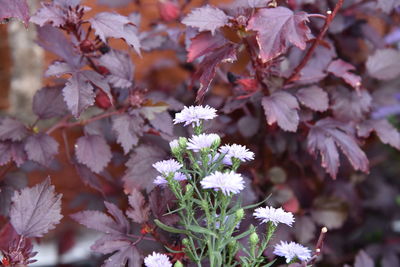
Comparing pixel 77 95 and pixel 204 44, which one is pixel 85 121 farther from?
pixel 204 44

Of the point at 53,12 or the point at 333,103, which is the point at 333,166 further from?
the point at 53,12

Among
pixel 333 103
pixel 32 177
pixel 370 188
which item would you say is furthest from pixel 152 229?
pixel 370 188

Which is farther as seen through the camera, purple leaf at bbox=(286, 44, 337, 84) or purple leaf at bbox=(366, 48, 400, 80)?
purple leaf at bbox=(366, 48, 400, 80)

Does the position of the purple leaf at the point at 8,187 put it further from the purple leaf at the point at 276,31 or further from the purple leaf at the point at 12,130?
the purple leaf at the point at 276,31

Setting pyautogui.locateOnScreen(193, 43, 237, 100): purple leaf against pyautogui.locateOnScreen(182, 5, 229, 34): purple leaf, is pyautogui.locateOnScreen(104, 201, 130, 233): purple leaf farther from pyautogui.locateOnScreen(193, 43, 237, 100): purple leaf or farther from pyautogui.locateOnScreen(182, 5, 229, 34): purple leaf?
pyautogui.locateOnScreen(182, 5, 229, 34): purple leaf

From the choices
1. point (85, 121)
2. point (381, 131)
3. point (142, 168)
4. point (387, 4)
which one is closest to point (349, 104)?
point (381, 131)

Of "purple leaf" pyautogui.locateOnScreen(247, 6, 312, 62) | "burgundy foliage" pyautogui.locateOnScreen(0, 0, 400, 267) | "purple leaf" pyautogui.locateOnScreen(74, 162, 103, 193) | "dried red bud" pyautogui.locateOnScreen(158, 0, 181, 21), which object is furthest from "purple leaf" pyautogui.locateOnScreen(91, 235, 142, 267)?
"dried red bud" pyautogui.locateOnScreen(158, 0, 181, 21)

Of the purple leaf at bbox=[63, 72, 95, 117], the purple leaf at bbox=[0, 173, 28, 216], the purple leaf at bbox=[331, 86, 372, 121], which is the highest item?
the purple leaf at bbox=[63, 72, 95, 117]

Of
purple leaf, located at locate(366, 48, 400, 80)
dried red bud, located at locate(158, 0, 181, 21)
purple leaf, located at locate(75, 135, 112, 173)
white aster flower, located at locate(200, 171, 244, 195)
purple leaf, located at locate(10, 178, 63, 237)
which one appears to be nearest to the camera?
white aster flower, located at locate(200, 171, 244, 195)
